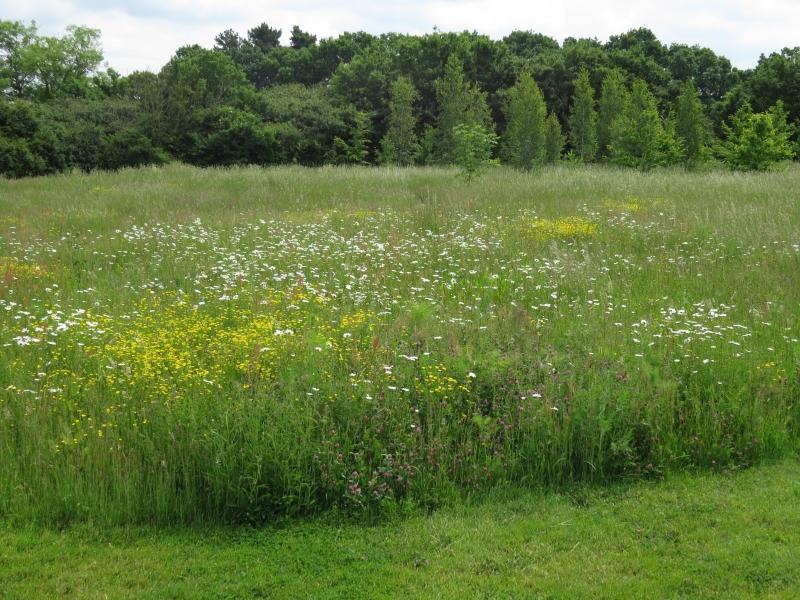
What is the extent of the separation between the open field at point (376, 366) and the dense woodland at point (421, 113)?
11.3 metres

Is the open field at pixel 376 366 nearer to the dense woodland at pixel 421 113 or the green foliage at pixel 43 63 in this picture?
the dense woodland at pixel 421 113

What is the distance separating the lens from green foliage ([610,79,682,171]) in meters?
26.6

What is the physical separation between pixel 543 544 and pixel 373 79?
42.0m

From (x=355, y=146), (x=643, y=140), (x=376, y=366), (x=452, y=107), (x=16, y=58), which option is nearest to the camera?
(x=376, y=366)

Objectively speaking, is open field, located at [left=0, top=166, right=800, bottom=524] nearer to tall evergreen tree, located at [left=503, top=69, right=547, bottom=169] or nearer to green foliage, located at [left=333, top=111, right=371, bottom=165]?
tall evergreen tree, located at [left=503, top=69, right=547, bottom=169]

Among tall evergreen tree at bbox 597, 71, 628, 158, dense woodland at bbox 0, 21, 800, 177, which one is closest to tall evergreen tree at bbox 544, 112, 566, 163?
dense woodland at bbox 0, 21, 800, 177

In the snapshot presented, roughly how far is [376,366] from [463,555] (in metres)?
1.92

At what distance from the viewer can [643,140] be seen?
87.8 feet

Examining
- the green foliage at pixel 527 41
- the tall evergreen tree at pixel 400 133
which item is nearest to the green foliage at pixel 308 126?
the tall evergreen tree at pixel 400 133

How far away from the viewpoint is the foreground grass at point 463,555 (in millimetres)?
3312

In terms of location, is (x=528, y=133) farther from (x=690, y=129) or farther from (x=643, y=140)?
(x=690, y=129)

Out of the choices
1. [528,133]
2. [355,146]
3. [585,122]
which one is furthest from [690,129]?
[355,146]

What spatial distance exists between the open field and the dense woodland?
11.3 meters

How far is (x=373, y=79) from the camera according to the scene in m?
42.5
